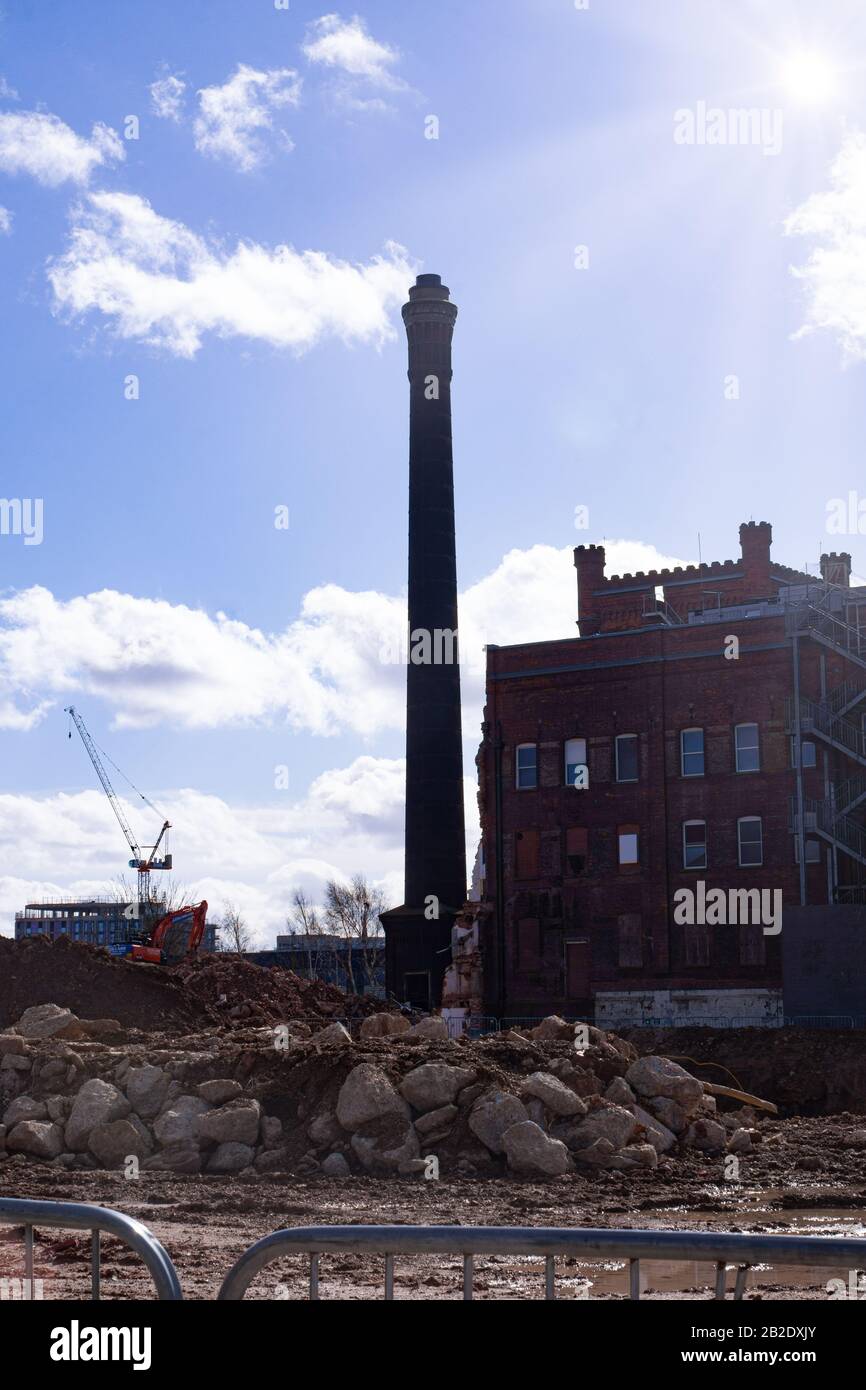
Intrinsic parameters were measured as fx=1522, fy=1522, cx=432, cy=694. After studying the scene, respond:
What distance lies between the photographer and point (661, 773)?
148 ft

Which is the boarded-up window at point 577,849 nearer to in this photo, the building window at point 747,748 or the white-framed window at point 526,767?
the white-framed window at point 526,767

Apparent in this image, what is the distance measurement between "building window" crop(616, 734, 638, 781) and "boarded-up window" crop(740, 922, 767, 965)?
5728mm

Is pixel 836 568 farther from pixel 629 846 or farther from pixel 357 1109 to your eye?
pixel 357 1109

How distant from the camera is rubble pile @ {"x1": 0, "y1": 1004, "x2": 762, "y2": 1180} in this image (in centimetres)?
2031

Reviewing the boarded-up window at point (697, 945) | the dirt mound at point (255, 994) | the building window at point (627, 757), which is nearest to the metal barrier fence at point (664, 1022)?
the dirt mound at point (255, 994)

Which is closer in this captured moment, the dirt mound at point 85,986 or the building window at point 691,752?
the dirt mound at point 85,986

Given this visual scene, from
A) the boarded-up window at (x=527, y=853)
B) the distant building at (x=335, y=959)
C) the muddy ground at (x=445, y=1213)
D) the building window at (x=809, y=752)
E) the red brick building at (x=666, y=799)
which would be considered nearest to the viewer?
the muddy ground at (x=445, y=1213)

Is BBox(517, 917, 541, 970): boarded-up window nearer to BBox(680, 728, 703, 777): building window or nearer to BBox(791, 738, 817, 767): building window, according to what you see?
BBox(680, 728, 703, 777): building window

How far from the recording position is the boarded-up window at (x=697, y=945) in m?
43.2

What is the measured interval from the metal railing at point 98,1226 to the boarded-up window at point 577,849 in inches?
1580

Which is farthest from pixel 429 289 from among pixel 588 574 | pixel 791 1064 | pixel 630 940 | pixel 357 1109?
pixel 357 1109

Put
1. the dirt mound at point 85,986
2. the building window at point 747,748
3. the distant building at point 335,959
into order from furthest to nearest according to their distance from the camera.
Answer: the distant building at point 335,959 → the building window at point 747,748 → the dirt mound at point 85,986

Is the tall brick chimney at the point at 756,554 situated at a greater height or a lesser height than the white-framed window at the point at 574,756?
greater

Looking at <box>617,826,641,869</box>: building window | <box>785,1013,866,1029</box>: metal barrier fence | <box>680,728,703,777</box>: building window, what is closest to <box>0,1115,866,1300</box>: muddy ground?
<box>785,1013,866,1029</box>: metal barrier fence
